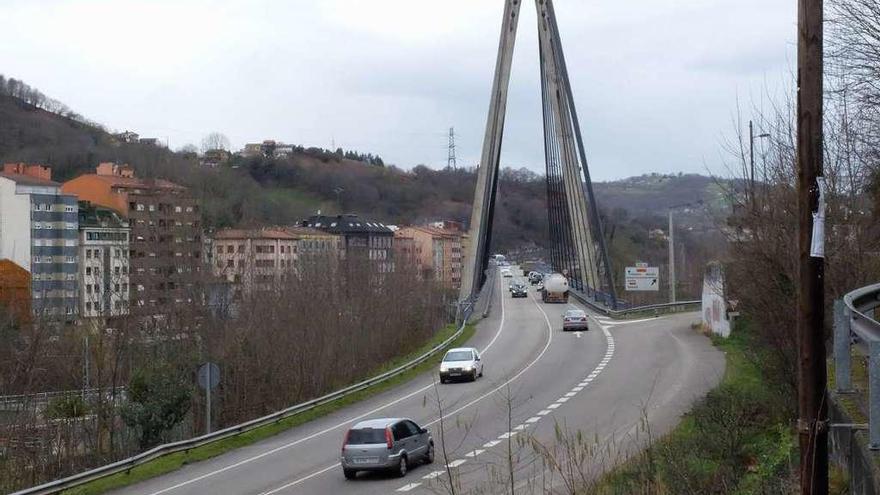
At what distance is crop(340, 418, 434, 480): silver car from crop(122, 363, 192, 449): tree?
45.0 feet

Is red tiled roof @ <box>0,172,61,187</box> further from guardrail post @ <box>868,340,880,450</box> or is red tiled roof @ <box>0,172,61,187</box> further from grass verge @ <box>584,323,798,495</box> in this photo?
guardrail post @ <box>868,340,880,450</box>

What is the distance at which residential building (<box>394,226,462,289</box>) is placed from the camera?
13825 centimetres

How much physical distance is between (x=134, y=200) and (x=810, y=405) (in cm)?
6874

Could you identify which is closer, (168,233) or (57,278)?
(168,233)

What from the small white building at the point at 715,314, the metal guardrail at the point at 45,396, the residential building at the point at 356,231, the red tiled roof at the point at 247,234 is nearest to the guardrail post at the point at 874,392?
the metal guardrail at the point at 45,396

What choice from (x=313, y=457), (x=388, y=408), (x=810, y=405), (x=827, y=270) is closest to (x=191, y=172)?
(x=388, y=408)

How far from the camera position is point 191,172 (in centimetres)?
9606

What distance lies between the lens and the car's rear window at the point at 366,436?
19984mm

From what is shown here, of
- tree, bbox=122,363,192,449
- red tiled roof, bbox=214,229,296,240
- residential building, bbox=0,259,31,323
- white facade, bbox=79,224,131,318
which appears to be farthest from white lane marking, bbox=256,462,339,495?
red tiled roof, bbox=214,229,296,240

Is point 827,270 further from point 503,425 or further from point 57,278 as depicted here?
point 57,278

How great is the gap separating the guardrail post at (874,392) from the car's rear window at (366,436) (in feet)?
42.7

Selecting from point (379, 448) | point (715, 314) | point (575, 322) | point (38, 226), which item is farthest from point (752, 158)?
point (38, 226)

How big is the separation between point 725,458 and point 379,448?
27.2ft

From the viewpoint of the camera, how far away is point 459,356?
3584 centimetres
